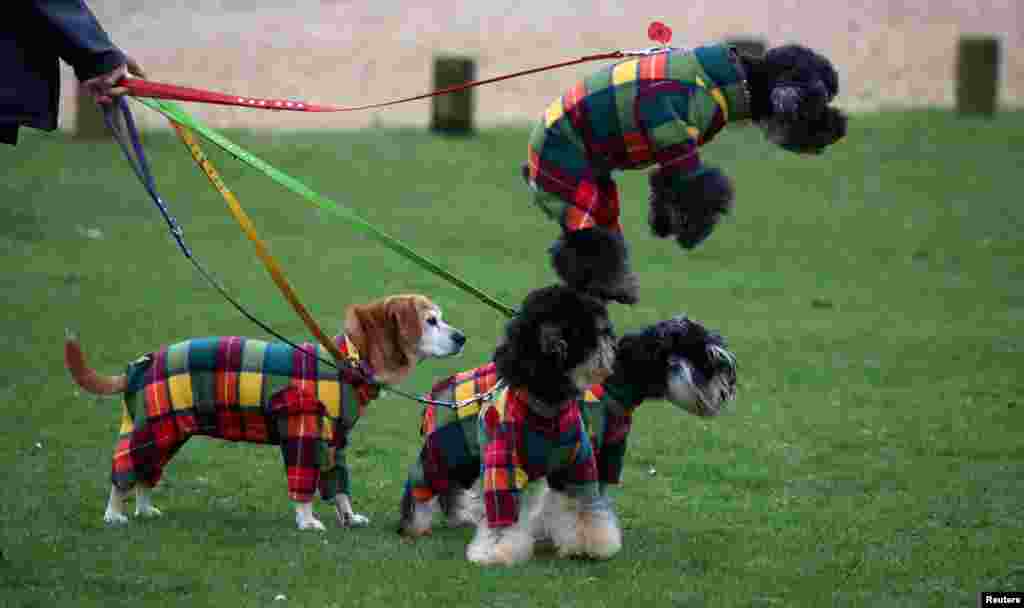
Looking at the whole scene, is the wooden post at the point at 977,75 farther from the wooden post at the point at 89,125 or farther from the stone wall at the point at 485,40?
the wooden post at the point at 89,125

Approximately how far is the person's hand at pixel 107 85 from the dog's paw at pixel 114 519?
7.74ft

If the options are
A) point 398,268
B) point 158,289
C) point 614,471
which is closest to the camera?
point 614,471

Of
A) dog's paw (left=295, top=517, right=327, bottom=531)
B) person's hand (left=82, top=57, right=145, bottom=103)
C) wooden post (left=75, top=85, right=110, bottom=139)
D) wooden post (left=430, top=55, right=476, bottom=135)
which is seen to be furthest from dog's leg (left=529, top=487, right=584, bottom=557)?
wooden post (left=75, top=85, right=110, bottom=139)

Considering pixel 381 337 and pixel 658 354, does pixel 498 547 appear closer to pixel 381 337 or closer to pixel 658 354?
pixel 658 354

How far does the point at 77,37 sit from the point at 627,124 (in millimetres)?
2328

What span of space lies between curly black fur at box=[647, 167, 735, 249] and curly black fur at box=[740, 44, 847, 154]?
0.36m

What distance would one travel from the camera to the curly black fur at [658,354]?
24.5ft

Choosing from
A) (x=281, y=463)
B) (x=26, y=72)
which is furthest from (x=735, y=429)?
(x=26, y=72)

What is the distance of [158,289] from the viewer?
47.3 ft

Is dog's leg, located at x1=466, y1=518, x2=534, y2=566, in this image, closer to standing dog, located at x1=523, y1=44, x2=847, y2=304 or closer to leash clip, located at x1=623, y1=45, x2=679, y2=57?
standing dog, located at x1=523, y1=44, x2=847, y2=304

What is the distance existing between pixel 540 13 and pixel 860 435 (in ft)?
72.4

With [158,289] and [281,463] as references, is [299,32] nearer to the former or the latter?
[158,289]

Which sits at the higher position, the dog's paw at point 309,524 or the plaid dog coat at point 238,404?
the plaid dog coat at point 238,404

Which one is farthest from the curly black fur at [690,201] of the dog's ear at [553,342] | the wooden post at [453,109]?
the wooden post at [453,109]
